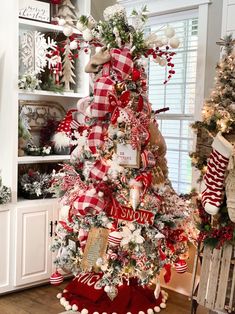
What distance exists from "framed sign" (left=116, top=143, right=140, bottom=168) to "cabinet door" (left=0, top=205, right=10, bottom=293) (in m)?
1.05

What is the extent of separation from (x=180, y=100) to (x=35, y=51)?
1304 millimetres

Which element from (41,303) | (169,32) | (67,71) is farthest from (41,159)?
(169,32)

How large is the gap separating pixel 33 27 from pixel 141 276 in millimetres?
2138

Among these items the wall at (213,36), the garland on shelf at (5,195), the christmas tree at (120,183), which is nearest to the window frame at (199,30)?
the wall at (213,36)

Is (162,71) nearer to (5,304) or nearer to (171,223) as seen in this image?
(171,223)

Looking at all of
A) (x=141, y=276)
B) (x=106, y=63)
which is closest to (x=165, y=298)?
(x=141, y=276)

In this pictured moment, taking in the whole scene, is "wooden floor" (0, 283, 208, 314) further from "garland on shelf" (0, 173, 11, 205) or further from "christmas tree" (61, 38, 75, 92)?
"christmas tree" (61, 38, 75, 92)

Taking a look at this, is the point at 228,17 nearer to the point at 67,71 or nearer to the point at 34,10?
the point at 67,71

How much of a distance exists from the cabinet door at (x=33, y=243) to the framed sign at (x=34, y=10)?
59.2 inches

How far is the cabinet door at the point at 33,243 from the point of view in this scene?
3557 mm

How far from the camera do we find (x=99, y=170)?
10.1 ft

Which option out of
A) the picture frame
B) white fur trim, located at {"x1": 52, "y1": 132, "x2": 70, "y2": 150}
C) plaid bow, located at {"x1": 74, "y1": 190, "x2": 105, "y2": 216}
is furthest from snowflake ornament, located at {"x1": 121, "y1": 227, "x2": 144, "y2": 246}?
the picture frame

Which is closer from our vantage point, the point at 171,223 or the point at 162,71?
the point at 171,223

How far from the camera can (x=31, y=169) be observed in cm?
395
